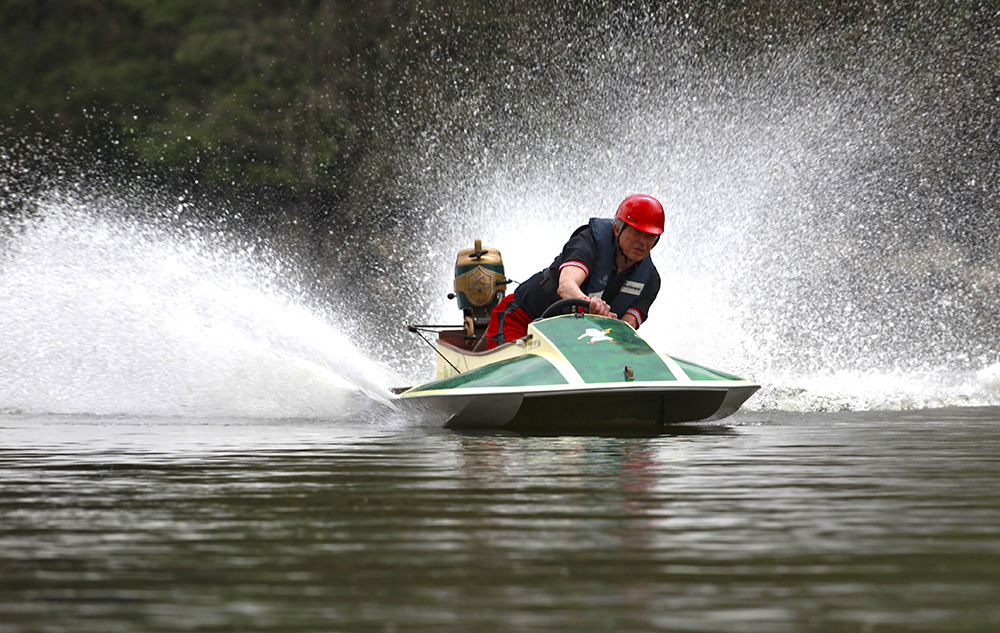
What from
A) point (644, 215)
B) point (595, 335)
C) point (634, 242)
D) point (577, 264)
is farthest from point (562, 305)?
point (644, 215)

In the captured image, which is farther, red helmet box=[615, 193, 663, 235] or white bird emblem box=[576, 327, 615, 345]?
red helmet box=[615, 193, 663, 235]

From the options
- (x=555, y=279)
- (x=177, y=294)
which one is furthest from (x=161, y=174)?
(x=555, y=279)

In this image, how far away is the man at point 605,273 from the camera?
8570mm

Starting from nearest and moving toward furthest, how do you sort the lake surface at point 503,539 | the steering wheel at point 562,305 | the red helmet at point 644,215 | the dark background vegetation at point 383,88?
the lake surface at point 503,539
the steering wheel at point 562,305
the red helmet at point 644,215
the dark background vegetation at point 383,88

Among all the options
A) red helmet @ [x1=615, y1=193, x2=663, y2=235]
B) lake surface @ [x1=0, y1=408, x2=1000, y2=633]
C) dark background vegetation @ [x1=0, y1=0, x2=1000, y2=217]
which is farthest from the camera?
dark background vegetation @ [x1=0, y1=0, x2=1000, y2=217]

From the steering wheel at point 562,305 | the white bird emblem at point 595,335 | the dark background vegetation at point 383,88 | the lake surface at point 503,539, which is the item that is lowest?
the lake surface at point 503,539

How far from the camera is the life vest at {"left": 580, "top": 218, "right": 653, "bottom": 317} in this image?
8766 mm

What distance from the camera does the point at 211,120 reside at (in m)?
27.5

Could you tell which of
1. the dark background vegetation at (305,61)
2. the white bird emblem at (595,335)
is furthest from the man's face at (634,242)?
the dark background vegetation at (305,61)

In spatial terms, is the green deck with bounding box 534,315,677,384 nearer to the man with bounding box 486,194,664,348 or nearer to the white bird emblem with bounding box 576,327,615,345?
the white bird emblem with bounding box 576,327,615,345

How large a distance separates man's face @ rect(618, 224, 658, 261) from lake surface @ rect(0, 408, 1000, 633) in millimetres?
2544

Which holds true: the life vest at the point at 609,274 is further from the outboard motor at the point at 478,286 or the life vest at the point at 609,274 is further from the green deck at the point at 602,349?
the outboard motor at the point at 478,286

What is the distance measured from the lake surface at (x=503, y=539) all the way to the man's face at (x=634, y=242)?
2.54 m

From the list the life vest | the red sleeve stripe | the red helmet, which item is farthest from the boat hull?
the red helmet
